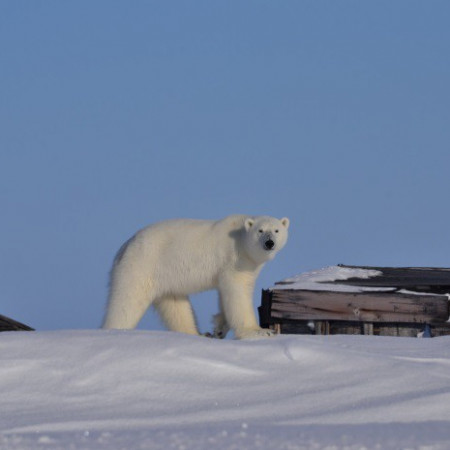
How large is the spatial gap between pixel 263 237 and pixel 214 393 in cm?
303

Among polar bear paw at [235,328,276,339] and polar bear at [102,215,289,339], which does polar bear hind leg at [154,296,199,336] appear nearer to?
polar bear at [102,215,289,339]

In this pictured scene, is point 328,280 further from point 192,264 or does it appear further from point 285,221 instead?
point 192,264

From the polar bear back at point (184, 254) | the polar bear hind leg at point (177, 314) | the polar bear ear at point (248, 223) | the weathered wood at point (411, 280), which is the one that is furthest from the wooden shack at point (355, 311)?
the polar bear ear at point (248, 223)

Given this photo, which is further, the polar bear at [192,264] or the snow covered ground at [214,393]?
the polar bear at [192,264]

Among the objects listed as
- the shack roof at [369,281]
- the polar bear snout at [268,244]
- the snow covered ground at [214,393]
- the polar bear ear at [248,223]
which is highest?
the polar bear ear at [248,223]

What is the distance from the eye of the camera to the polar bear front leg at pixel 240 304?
8242 mm

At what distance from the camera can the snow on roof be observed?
987cm

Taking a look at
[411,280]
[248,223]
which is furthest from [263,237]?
[411,280]

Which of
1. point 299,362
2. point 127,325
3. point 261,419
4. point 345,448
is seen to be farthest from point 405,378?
point 127,325

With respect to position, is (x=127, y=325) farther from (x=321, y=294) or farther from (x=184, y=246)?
(x=321, y=294)

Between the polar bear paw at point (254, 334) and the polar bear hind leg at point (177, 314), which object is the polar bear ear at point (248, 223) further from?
the polar bear hind leg at point (177, 314)

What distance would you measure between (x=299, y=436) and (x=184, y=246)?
14.0ft

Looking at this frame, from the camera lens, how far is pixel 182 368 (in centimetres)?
585

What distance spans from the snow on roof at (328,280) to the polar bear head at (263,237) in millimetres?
1325
